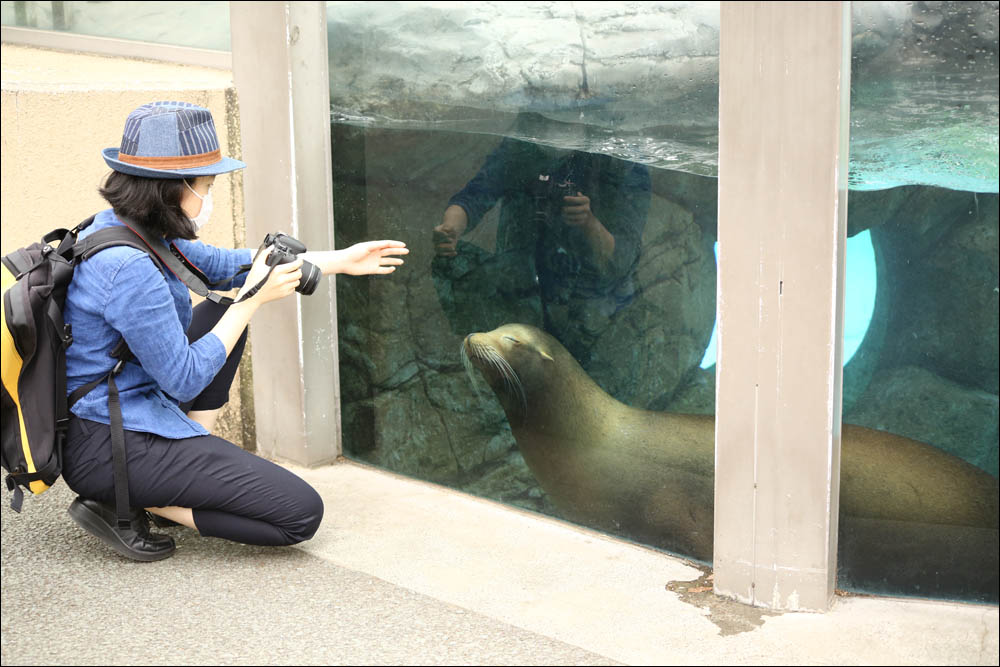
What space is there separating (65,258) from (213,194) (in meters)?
1.08

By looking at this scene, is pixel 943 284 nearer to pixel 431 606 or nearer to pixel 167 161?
pixel 431 606

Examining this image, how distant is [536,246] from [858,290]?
97 centimetres

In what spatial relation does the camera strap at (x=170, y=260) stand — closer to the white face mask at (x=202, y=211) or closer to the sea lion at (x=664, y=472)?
the white face mask at (x=202, y=211)

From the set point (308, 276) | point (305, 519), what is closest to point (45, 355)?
point (308, 276)

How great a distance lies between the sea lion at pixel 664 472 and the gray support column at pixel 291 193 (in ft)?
2.07

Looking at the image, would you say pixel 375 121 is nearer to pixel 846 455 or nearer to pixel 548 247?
pixel 548 247

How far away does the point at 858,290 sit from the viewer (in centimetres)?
287

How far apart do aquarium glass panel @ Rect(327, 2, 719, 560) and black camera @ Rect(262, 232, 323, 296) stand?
0.59m

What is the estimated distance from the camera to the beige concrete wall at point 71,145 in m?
3.83

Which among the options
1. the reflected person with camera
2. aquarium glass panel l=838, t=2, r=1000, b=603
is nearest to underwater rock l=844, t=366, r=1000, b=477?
aquarium glass panel l=838, t=2, r=1000, b=603

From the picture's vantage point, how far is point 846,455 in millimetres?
2957

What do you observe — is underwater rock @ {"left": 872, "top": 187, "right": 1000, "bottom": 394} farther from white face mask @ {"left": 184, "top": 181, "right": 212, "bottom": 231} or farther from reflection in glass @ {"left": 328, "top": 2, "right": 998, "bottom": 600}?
white face mask @ {"left": 184, "top": 181, "right": 212, "bottom": 231}

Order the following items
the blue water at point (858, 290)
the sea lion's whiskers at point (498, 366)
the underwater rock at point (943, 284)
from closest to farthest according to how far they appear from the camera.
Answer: the underwater rock at point (943, 284)
the blue water at point (858, 290)
the sea lion's whiskers at point (498, 366)

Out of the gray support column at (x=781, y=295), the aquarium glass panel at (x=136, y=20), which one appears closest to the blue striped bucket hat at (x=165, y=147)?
the gray support column at (x=781, y=295)
